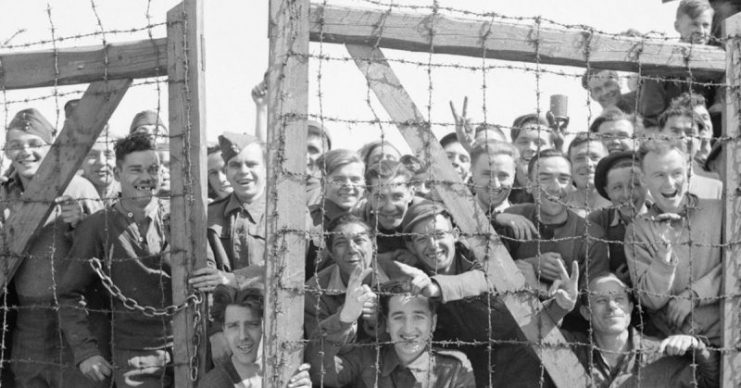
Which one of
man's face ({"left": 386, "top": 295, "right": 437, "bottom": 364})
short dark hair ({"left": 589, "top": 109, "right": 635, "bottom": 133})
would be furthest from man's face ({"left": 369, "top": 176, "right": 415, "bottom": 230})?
short dark hair ({"left": 589, "top": 109, "right": 635, "bottom": 133})

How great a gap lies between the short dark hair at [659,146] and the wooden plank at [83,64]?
2803 mm

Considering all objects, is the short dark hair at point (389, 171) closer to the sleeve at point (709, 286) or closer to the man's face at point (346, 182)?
the man's face at point (346, 182)

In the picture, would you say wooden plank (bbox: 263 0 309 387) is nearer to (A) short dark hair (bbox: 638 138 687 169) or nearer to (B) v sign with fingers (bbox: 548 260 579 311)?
(B) v sign with fingers (bbox: 548 260 579 311)

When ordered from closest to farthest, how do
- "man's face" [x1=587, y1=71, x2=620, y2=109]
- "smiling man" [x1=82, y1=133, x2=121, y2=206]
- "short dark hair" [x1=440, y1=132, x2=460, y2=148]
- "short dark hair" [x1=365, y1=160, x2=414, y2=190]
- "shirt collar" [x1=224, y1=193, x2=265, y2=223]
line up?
"shirt collar" [x1=224, y1=193, x2=265, y2=223], "short dark hair" [x1=365, y1=160, x2=414, y2=190], "smiling man" [x1=82, y1=133, x2=121, y2=206], "short dark hair" [x1=440, y1=132, x2=460, y2=148], "man's face" [x1=587, y1=71, x2=620, y2=109]

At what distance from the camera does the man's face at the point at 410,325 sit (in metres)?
7.34

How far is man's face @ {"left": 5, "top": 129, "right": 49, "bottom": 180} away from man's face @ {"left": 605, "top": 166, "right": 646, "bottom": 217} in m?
3.58

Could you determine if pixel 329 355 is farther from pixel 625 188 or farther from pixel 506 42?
pixel 625 188

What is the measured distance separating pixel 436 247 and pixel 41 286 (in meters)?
2.43

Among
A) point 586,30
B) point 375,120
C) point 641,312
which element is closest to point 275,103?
point 375,120

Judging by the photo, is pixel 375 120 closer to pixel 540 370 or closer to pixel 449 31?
pixel 449 31

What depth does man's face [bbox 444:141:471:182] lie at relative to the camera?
9773mm

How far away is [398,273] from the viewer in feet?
24.8

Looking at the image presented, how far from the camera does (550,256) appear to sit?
7.61 meters

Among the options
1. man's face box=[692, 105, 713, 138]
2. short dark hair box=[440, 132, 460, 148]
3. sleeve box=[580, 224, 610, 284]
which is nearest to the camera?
sleeve box=[580, 224, 610, 284]
